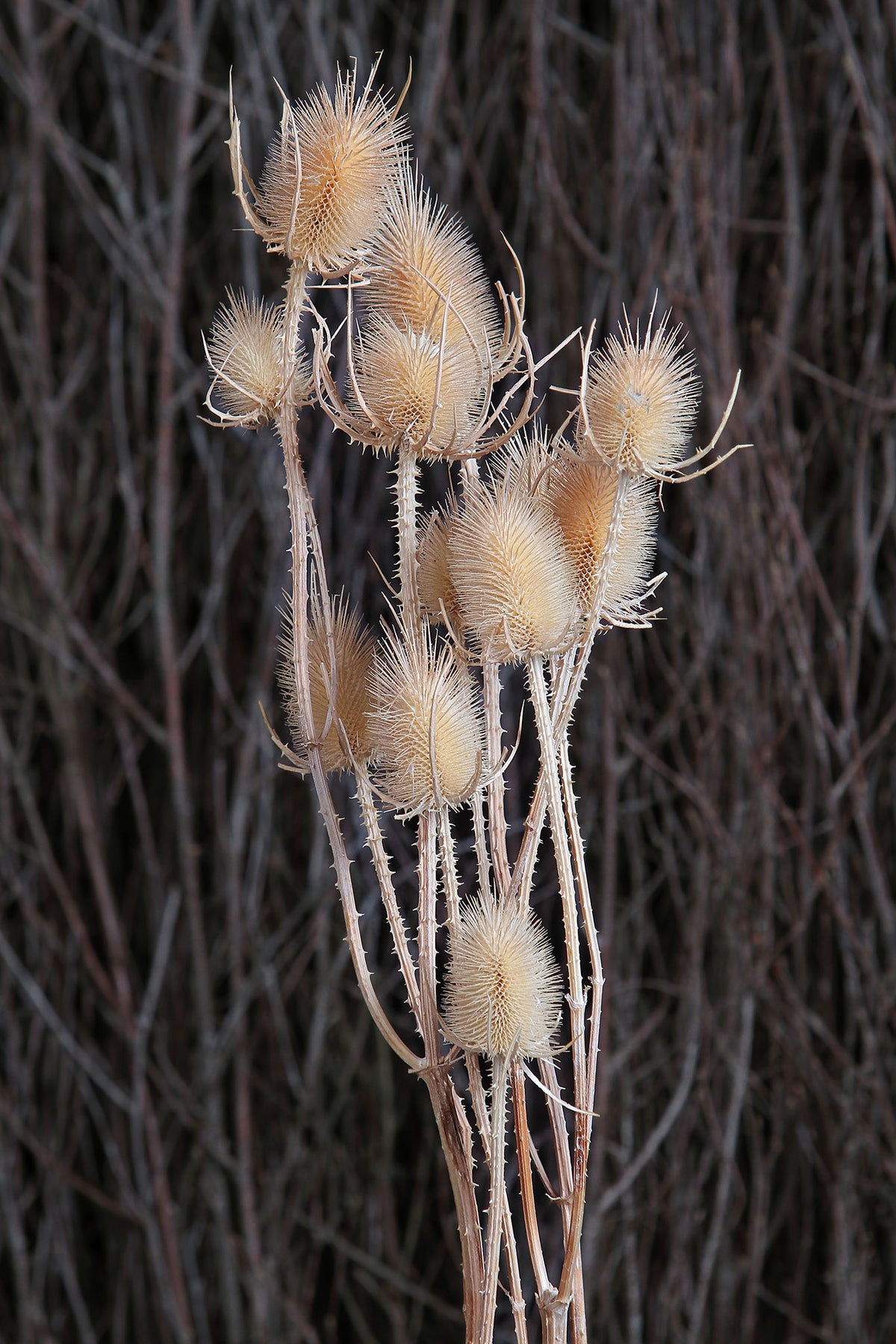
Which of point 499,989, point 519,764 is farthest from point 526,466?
point 519,764

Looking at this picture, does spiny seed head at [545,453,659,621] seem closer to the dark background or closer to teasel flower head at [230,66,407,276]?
teasel flower head at [230,66,407,276]

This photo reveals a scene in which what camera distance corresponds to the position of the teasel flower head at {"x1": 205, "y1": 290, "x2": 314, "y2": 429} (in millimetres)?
362

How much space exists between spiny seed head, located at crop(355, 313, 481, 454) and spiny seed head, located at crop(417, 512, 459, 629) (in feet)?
0.10

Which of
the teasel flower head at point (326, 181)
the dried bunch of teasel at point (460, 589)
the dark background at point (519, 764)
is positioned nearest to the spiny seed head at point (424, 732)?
the dried bunch of teasel at point (460, 589)

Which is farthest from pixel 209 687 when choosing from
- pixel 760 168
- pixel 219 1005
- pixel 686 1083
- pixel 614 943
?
pixel 760 168

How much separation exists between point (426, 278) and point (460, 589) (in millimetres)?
94

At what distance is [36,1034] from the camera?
102 centimetres

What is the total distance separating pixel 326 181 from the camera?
33 cm

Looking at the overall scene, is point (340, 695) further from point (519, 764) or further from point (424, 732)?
point (519, 764)

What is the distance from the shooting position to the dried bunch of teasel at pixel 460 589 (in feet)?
1.08

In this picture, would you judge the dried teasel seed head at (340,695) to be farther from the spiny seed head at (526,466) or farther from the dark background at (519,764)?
the dark background at (519,764)

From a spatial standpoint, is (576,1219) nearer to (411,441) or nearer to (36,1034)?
(411,441)

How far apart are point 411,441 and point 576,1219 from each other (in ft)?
0.78

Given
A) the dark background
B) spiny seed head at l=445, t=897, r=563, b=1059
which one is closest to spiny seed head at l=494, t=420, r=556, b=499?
spiny seed head at l=445, t=897, r=563, b=1059
